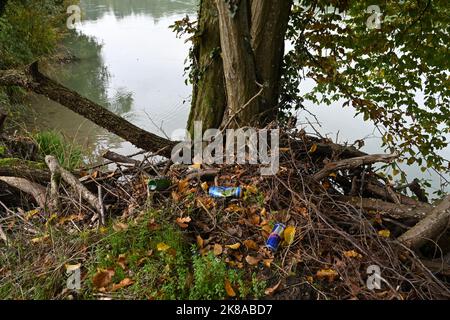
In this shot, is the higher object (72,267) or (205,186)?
(205,186)

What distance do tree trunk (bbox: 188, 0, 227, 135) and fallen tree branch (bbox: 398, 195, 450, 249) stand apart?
2.15m

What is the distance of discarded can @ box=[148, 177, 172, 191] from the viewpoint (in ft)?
8.97

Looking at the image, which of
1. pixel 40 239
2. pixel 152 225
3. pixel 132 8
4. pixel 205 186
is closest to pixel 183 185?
pixel 205 186

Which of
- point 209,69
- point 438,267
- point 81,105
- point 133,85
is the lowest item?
point 133,85

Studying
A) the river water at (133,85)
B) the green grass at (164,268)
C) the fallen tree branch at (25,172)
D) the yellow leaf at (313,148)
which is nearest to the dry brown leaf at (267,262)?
the green grass at (164,268)

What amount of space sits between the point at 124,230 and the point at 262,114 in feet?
5.47

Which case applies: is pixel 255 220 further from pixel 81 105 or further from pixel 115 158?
pixel 81 105

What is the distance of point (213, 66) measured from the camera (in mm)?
3963

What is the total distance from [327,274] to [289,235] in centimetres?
32

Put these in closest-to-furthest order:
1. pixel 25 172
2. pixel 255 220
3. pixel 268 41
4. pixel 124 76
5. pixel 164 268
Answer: pixel 164 268
pixel 255 220
pixel 25 172
pixel 268 41
pixel 124 76

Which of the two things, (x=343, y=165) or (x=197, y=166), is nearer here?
(x=343, y=165)

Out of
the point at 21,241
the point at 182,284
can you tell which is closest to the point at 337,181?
the point at 182,284

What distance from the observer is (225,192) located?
265 cm
